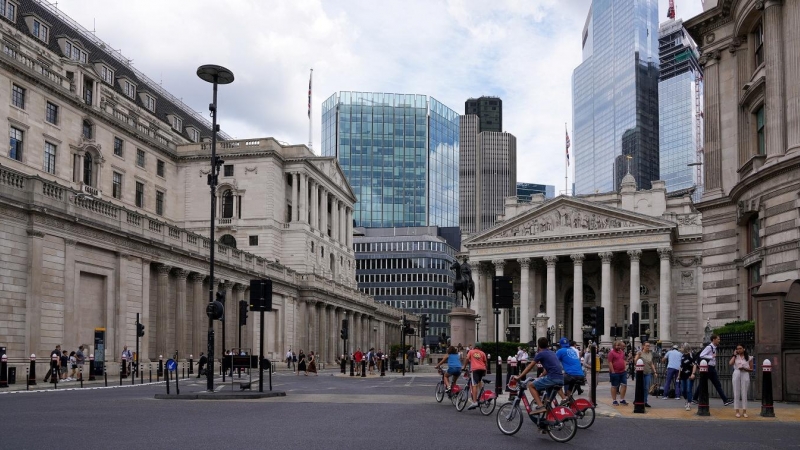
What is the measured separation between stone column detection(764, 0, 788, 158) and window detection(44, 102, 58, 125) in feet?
152

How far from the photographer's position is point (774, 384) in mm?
25812

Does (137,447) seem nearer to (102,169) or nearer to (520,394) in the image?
(520,394)

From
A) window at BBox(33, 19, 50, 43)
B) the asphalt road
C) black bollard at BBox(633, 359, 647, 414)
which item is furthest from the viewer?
window at BBox(33, 19, 50, 43)

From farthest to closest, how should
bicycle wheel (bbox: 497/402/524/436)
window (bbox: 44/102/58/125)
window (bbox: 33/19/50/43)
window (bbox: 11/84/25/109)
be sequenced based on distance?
window (bbox: 33/19/50/43)
window (bbox: 44/102/58/125)
window (bbox: 11/84/25/109)
bicycle wheel (bbox: 497/402/524/436)

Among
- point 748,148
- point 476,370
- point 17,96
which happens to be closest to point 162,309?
point 17,96

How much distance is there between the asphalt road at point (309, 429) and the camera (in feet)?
47.5

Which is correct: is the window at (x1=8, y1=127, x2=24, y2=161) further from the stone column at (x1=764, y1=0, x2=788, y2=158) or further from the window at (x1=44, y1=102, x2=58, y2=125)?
the stone column at (x1=764, y1=0, x2=788, y2=158)

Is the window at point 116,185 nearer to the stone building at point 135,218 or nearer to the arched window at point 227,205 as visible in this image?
the stone building at point 135,218

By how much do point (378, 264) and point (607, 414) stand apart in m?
137

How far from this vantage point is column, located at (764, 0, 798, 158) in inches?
1198

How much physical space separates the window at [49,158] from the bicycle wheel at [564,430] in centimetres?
5179

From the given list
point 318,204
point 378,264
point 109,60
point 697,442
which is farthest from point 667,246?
point 697,442

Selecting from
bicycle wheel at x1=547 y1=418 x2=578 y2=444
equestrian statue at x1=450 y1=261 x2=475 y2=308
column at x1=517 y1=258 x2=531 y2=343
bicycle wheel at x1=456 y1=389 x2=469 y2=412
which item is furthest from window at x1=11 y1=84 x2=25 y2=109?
column at x1=517 y1=258 x2=531 y2=343

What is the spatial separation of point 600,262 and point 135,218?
69757 mm
